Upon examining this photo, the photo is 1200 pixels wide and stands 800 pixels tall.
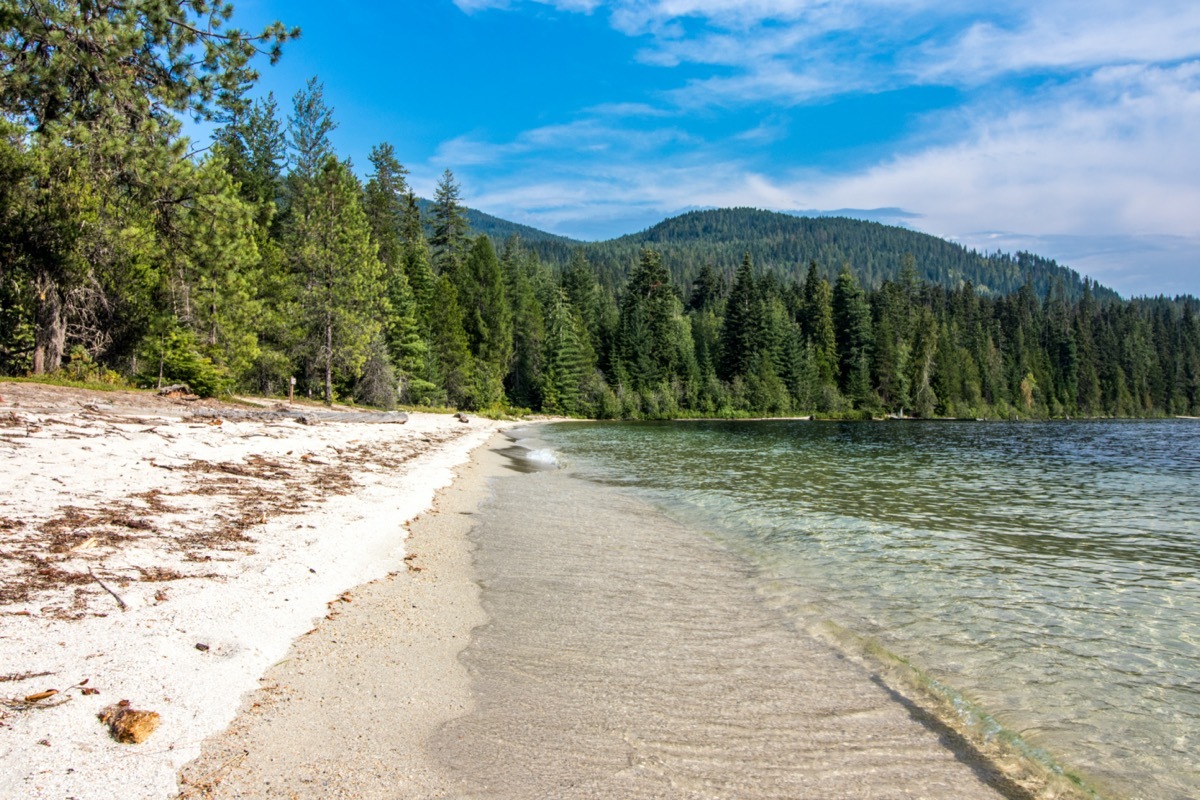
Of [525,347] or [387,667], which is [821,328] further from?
[387,667]

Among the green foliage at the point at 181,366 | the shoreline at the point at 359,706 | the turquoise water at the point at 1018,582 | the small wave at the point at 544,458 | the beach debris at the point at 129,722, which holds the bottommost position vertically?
the small wave at the point at 544,458

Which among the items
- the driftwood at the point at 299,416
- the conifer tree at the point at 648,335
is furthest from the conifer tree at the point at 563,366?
the driftwood at the point at 299,416

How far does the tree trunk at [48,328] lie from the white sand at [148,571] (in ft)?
23.4

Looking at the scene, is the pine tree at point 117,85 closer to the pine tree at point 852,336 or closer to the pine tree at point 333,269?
the pine tree at point 333,269

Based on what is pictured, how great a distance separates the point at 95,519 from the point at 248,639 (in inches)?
140

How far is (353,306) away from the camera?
118 feet

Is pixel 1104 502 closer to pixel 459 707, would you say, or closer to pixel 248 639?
pixel 459 707

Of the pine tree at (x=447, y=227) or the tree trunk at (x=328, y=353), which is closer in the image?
the tree trunk at (x=328, y=353)

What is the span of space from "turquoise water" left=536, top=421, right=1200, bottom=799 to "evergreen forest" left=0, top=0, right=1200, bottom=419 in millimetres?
13386

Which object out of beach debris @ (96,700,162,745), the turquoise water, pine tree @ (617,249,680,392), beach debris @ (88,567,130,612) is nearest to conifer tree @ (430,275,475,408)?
pine tree @ (617,249,680,392)

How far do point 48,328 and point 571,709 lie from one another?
76.7ft

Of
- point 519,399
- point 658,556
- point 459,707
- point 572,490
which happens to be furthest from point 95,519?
point 519,399

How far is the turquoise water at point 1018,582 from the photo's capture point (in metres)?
4.82

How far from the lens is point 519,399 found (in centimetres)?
6969
